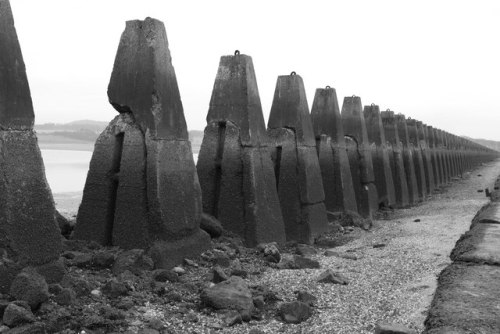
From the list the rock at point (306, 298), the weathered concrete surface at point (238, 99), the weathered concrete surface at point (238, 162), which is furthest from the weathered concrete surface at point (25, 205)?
the weathered concrete surface at point (238, 99)

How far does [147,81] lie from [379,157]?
10.5 metres

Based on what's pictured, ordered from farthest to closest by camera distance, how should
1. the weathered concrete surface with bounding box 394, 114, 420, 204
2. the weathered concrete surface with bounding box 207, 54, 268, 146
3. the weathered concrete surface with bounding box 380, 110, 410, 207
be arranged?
the weathered concrete surface with bounding box 394, 114, 420, 204 < the weathered concrete surface with bounding box 380, 110, 410, 207 < the weathered concrete surface with bounding box 207, 54, 268, 146

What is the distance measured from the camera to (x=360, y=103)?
1395 cm

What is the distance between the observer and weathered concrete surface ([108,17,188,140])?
6.32 metres

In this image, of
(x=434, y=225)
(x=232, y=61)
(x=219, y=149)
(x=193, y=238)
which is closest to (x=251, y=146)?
(x=219, y=149)

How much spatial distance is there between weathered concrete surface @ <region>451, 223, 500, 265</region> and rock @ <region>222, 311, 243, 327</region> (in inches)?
122

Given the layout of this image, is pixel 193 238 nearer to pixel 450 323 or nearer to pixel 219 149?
pixel 219 149

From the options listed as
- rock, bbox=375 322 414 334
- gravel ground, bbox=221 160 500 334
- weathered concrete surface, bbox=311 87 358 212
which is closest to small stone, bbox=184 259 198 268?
gravel ground, bbox=221 160 500 334

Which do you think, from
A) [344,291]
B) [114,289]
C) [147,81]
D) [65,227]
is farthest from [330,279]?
[65,227]

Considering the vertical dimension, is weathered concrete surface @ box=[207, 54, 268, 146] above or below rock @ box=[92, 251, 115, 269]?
above

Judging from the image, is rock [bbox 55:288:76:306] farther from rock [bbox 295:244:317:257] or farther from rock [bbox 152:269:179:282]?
rock [bbox 295:244:317:257]

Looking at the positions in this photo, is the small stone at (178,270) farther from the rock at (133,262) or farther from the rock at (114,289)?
the rock at (114,289)

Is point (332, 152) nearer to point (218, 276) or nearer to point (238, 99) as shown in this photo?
point (238, 99)

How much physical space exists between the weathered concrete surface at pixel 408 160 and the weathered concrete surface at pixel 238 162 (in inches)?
463
